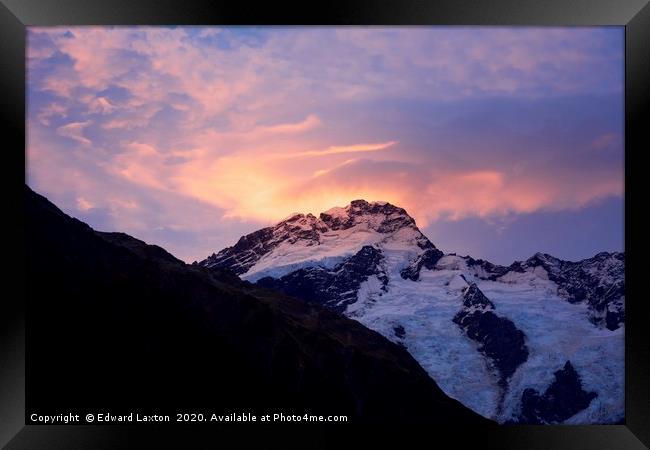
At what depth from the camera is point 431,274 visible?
74.6 feet

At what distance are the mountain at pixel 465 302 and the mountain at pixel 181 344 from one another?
65 centimetres

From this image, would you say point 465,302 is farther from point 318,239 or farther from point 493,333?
point 318,239

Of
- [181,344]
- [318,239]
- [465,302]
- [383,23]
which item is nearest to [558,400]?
[465,302]

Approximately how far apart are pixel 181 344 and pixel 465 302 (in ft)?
27.3

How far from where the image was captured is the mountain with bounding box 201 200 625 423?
19844mm

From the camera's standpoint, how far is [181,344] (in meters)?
20.0

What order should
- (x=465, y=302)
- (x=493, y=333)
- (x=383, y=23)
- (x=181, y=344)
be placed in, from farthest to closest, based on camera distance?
(x=493, y=333) < (x=465, y=302) < (x=181, y=344) < (x=383, y=23)

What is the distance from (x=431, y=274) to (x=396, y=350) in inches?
98.3

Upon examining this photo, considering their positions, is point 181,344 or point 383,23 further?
point 181,344

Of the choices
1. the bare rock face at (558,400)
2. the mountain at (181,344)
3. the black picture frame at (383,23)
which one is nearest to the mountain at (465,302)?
the bare rock face at (558,400)

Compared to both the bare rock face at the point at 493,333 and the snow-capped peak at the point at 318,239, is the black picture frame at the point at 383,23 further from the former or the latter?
the snow-capped peak at the point at 318,239

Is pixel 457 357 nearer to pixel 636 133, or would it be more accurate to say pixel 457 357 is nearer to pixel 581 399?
pixel 581 399

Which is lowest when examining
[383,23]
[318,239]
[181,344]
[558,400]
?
[558,400]

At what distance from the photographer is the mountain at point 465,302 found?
19844mm
